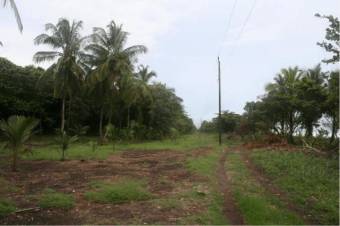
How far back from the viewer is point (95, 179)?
11.6 meters

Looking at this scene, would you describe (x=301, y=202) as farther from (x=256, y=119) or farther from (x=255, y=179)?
(x=256, y=119)

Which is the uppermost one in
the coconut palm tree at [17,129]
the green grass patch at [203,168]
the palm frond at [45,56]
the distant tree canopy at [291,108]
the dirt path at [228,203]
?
the palm frond at [45,56]

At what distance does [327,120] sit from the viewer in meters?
25.3

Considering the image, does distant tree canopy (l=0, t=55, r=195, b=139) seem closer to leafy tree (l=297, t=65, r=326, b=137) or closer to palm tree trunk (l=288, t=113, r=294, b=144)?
palm tree trunk (l=288, t=113, r=294, b=144)

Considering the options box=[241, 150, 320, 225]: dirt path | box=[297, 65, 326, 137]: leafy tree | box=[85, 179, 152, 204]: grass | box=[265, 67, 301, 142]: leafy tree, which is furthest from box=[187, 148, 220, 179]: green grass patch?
box=[265, 67, 301, 142]: leafy tree

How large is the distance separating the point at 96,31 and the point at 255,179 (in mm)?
21948

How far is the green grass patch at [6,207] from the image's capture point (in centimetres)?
757

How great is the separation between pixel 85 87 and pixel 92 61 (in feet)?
7.55

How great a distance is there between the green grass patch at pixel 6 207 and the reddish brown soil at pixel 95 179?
0.48 feet

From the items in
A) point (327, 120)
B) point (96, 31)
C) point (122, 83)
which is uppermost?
point (96, 31)

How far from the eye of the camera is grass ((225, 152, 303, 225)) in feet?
25.3

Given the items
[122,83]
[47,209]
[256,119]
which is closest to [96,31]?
[122,83]

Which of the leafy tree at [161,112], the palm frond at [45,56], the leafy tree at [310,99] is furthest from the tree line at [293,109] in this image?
the palm frond at [45,56]

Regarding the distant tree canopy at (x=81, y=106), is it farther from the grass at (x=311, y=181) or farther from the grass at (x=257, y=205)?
the grass at (x=257, y=205)
